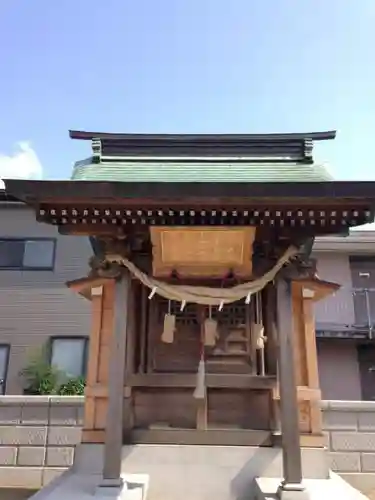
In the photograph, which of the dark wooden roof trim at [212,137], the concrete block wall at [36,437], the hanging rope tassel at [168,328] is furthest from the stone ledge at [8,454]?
the dark wooden roof trim at [212,137]

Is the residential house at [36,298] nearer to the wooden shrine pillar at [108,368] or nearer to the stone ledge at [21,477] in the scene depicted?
the stone ledge at [21,477]

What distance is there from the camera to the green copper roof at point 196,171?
514 cm

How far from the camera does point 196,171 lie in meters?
5.61

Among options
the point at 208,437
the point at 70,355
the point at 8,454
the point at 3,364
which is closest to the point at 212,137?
the point at 208,437

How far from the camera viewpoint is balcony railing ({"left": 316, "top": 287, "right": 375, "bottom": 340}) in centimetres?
1273

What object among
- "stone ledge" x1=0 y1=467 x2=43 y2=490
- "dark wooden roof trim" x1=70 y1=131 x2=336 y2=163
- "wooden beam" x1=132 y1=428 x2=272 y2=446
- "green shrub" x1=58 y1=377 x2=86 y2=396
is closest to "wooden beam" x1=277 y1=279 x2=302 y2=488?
"wooden beam" x1=132 y1=428 x2=272 y2=446

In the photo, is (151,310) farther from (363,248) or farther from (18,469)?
(363,248)

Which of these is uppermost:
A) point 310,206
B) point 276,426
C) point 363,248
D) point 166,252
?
point 363,248

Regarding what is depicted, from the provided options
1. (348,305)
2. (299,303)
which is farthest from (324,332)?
(299,303)

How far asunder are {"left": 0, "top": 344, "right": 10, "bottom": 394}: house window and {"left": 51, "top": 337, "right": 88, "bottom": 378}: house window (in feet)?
4.07

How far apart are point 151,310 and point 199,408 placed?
140 cm

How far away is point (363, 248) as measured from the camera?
45.1 ft

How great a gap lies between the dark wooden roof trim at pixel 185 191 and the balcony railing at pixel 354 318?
887 centimetres

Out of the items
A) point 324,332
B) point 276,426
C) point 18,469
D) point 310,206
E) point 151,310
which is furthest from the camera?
point 324,332
